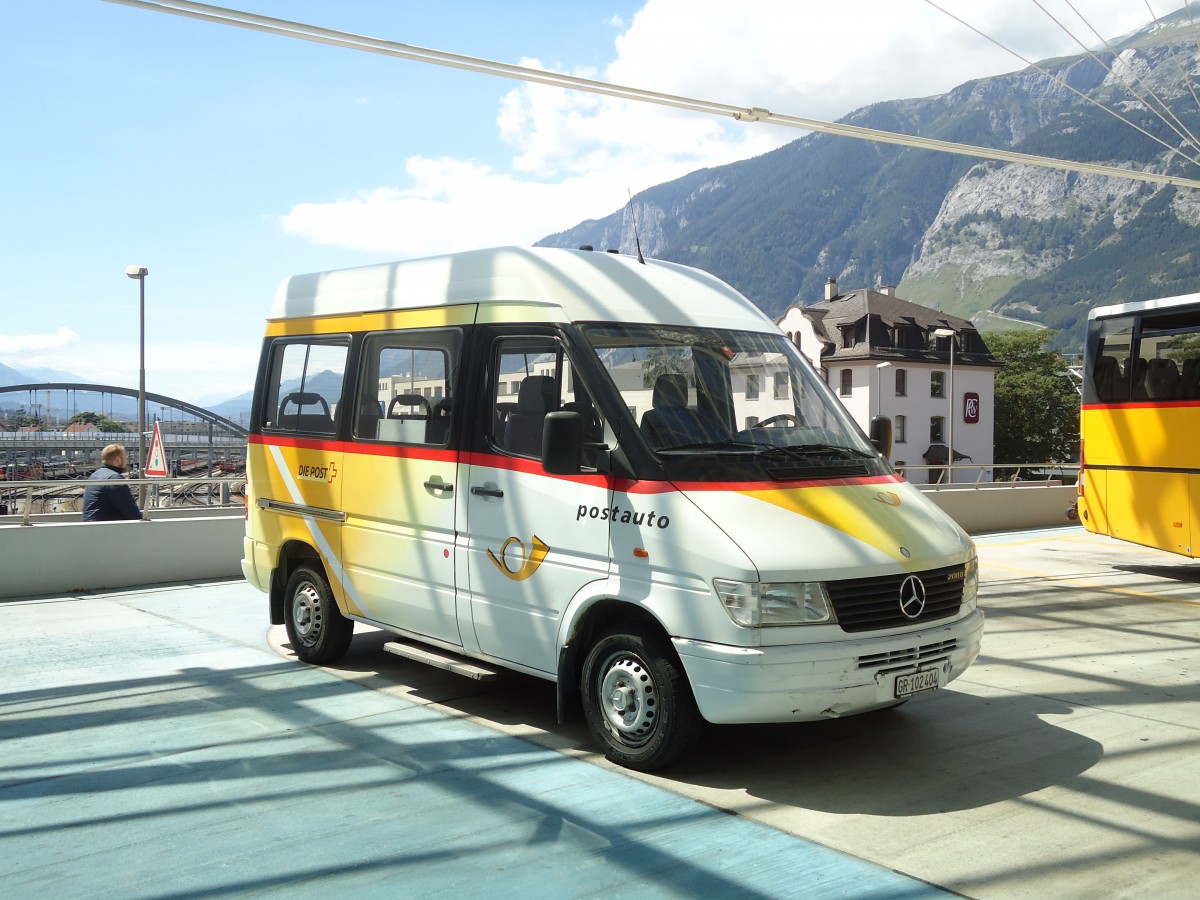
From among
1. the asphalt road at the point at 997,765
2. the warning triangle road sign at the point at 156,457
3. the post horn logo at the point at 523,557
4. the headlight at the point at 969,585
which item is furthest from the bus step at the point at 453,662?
the warning triangle road sign at the point at 156,457

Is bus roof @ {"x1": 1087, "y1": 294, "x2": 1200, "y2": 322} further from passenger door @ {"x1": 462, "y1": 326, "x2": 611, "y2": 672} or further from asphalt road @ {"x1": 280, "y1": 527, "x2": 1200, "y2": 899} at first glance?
passenger door @ {"x1": 462, "y1": 326, "x2": 611, "y2": 672}

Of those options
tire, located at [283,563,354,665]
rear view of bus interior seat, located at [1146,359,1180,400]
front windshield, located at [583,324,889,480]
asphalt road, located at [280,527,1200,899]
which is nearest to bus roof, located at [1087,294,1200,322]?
rear view of bus interior seat, located at [1146,359,1180,400]

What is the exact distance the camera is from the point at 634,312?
6598 millimetres

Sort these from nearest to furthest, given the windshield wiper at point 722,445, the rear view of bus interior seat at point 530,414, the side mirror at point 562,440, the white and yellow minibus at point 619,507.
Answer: the white and yellow minibus at point 619,507, the side mirror at point 562,440, the windshield wiper at point 722,445, the rear view of bus interior seat at point 530,414

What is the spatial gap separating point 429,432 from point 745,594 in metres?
2.71

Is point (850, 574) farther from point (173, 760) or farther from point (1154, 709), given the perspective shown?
point (173, 760)

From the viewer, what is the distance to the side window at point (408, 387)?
713 centimetres

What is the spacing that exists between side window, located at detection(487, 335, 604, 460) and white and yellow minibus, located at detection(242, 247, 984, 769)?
0.01 meters

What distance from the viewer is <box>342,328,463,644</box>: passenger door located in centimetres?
704

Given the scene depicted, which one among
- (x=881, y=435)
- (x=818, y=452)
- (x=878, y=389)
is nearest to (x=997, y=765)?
(x=818, y=452)

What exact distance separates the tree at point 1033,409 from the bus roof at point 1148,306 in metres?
84.9

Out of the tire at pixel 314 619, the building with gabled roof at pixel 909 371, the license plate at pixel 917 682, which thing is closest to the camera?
the license plate at pixel 917 682

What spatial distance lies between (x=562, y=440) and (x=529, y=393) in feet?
2.93

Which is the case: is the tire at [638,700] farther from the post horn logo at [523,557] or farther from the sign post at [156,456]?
the sign post at [156,456]
